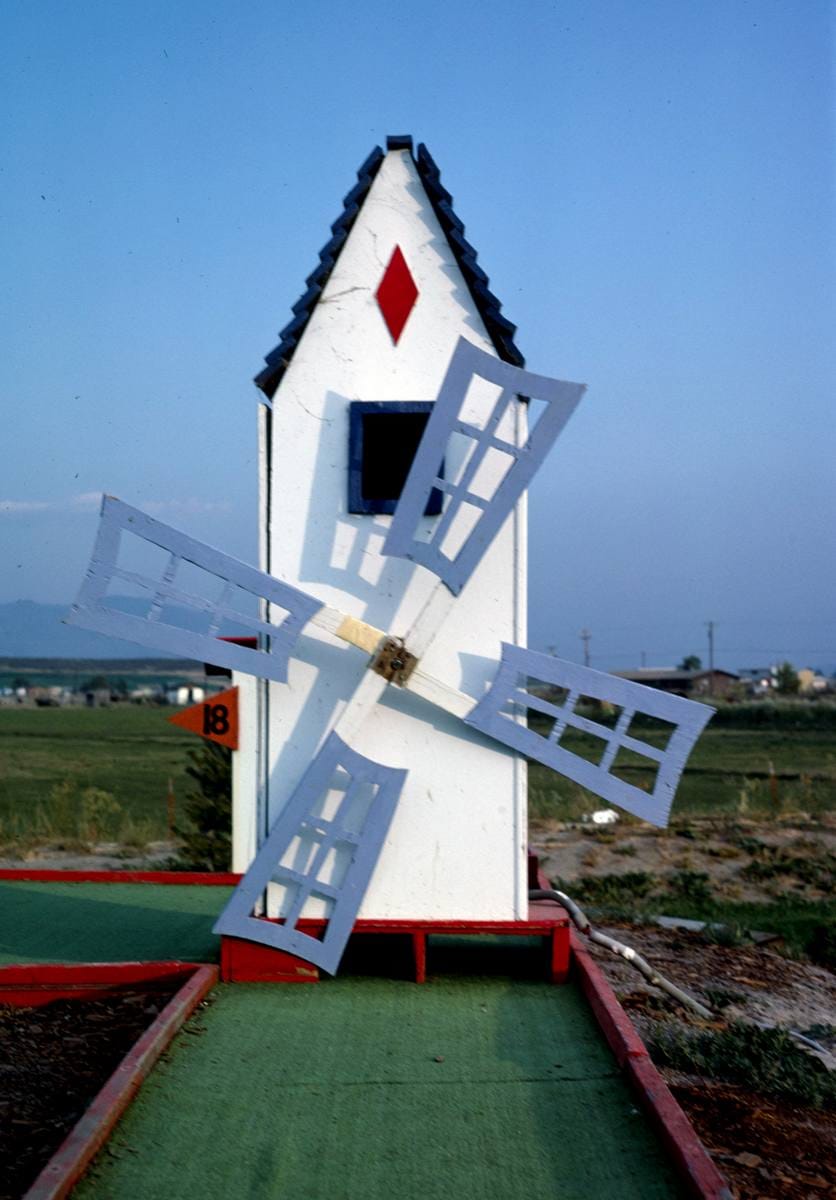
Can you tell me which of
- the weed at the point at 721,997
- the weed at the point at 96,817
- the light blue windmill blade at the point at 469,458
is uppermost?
the light blue windmill blade at the point at 469,458

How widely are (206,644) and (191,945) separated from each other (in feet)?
8.09

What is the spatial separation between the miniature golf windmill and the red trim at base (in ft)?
2.46

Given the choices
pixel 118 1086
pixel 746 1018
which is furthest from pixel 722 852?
pixel 118 1086

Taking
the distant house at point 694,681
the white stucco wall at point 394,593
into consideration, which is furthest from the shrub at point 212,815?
the distant house at point 694,681

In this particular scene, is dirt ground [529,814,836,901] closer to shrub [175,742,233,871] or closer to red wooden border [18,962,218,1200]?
shrub [175,742,233,871]

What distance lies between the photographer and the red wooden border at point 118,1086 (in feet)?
15.0

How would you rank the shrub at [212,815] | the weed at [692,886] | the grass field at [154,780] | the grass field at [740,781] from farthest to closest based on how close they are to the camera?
1. the grass field at [740,781]
2. the grass field at [154,780]
3. the weed at [692,886]
4. the shrub at [212,815]

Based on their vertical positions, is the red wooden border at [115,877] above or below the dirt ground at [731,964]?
above

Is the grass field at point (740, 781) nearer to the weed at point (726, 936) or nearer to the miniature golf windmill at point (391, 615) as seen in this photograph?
the weed at point (726, 936)

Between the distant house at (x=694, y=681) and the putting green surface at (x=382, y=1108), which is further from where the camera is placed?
the distant house at (x=694, y=681)

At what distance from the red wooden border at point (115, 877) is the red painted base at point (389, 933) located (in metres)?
3.17

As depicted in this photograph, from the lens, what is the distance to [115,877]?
1054cm

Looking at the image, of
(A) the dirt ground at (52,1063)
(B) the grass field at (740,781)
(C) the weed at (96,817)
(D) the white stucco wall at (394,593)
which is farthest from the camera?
(B) the grass field at (740,781)

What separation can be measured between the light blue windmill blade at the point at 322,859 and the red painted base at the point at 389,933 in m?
0.15
